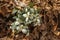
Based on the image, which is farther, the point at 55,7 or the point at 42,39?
the point at 55,7

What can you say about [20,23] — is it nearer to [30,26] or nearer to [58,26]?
[30,26]

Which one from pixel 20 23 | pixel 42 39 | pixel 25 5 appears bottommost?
pixel 42 39

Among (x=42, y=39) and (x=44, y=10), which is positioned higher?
(x=44, y=10)

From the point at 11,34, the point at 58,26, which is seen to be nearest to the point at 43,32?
the point at 58,26

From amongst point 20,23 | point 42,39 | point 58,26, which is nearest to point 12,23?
point 20,23

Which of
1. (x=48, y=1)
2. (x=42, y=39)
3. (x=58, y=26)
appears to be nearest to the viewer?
(x=42, y=39)

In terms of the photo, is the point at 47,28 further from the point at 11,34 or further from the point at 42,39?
the point at 11,34

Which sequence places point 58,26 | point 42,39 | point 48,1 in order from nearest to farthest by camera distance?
point 42,39, point 58,26, point 48,1
